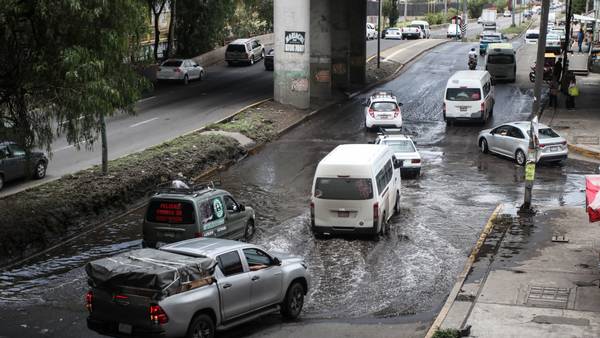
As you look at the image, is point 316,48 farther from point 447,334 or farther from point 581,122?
point 447,334

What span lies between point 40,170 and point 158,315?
16.7 metres

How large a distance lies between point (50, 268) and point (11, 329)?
15.3 ft

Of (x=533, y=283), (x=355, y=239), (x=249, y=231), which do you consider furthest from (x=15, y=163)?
(x=533, y=283)

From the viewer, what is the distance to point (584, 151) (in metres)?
35.8

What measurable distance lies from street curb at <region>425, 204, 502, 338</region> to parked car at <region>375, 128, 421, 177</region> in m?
4.72

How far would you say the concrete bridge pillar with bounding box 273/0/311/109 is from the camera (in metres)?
44.5

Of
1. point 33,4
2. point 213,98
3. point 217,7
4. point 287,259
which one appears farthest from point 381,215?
point 217,7

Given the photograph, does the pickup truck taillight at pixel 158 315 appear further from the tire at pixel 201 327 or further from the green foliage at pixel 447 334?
the green foliage at pixel 447 334

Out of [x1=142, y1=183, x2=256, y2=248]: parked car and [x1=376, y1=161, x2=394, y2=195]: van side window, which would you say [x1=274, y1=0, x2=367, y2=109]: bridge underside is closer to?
[x1=376, y1=161, x2=394, y2=195]: van side window

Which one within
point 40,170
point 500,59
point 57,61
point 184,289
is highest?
point 57,61

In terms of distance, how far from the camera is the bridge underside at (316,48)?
147 feet

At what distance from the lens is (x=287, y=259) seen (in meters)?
16.3

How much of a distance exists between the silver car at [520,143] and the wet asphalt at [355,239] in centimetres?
47

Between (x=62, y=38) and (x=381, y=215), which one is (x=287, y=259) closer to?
(x=381, y=215)
